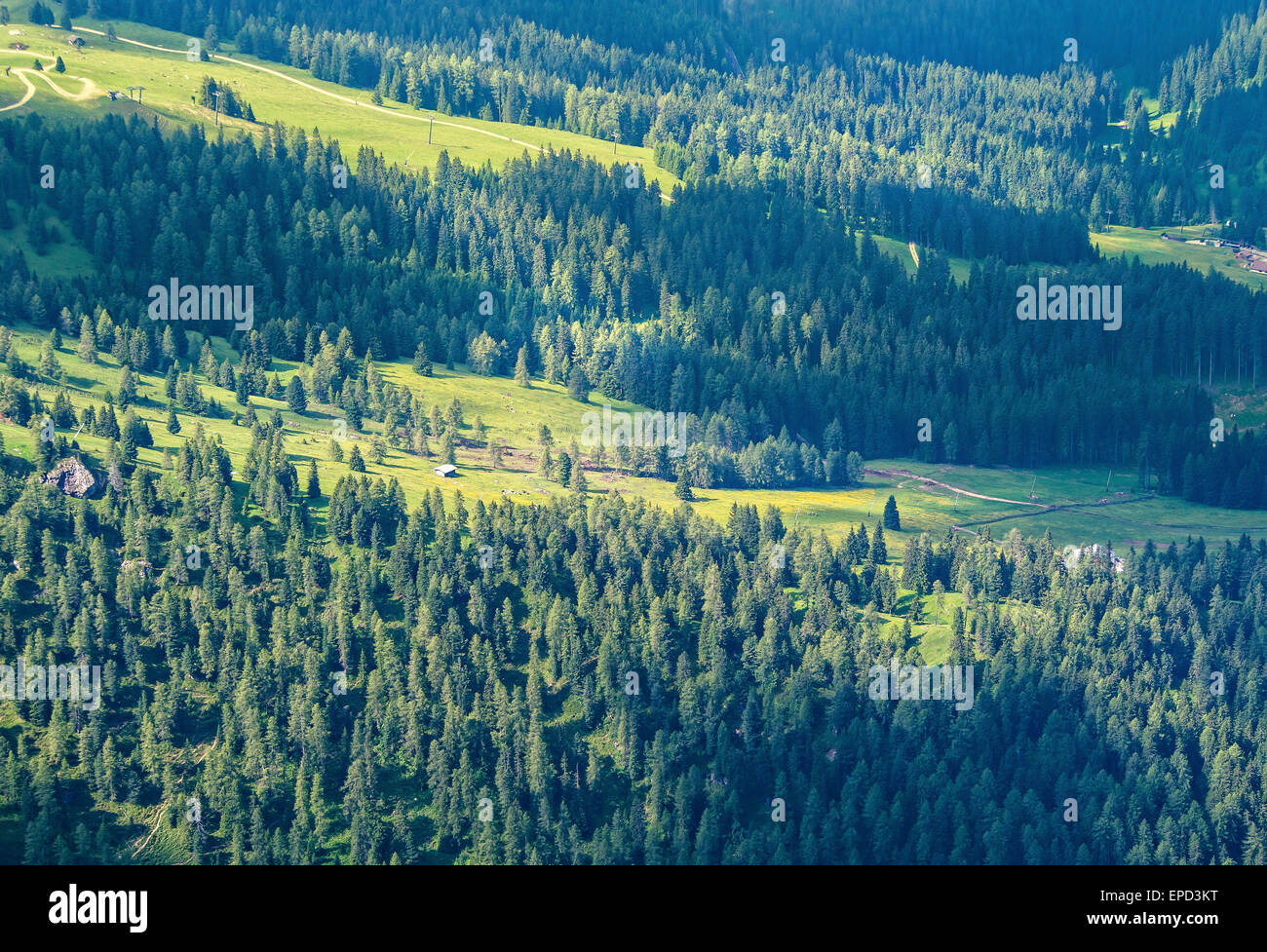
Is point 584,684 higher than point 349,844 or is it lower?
higher

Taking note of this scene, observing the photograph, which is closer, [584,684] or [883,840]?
[883,840]
